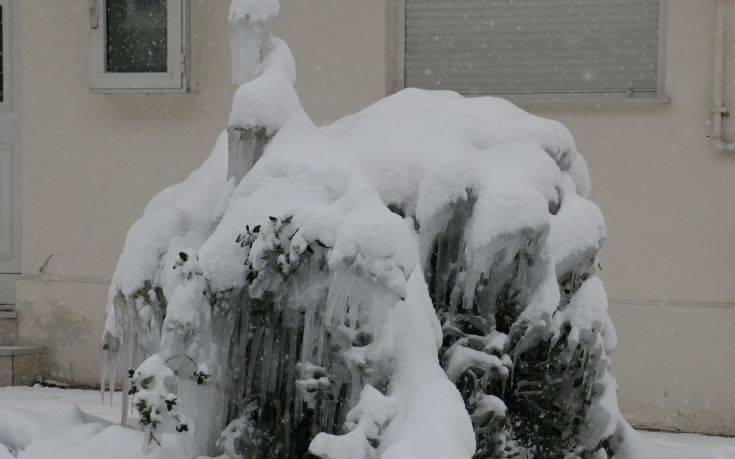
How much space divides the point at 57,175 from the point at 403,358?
5438mm

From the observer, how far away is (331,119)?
303 inches

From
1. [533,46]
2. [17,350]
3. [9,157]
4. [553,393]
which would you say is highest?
[533,46]

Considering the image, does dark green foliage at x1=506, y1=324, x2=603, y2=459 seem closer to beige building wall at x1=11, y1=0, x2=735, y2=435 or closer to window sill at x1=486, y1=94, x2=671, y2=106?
beige building wall at x1=11, y1=0, x2=735, y2=435

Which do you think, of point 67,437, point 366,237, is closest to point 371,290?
point 366,237

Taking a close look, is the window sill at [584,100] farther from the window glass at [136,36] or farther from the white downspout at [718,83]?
the window glass at [136,36]

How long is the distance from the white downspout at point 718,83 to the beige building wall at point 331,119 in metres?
0.08

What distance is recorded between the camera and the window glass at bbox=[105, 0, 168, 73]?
313 inches

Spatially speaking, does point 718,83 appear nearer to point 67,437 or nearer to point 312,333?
point 312,333

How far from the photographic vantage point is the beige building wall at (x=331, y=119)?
7086 millimetres

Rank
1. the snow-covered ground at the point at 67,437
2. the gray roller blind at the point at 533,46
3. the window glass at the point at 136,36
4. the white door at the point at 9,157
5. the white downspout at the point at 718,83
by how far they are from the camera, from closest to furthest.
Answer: the snow-covered ground at the point at 67,437, the white downspout at the point at 718,83, the gray roller blind at the point at 533,46, the window glass at the point at 136,36, the white door at the point at 9,157

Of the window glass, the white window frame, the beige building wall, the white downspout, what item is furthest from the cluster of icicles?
the window glass

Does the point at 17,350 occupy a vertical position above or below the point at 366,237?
below

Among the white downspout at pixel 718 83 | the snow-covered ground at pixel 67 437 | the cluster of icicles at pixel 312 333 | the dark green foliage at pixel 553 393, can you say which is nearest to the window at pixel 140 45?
the snow-covered ground at pixel 67 437

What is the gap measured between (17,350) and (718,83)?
5351mm
